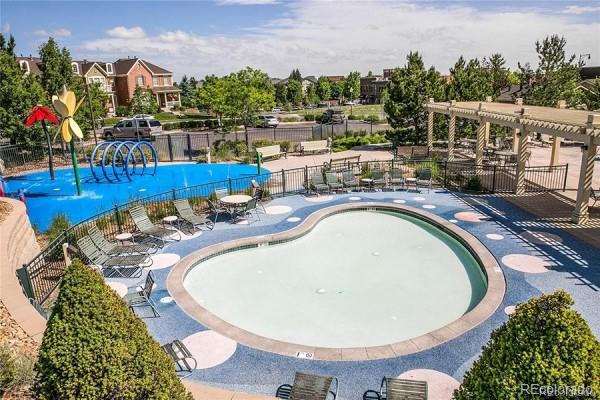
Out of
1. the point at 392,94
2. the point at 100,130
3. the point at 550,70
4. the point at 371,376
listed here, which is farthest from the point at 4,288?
the point at 100,130

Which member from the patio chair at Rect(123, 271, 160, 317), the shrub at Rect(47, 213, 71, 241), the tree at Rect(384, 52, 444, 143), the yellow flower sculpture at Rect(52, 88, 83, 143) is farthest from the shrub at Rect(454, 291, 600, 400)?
the tree at Rect(384, 52, 444, 143)

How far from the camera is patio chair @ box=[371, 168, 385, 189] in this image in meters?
19.7

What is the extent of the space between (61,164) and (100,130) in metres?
15.4

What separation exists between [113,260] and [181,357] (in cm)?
515

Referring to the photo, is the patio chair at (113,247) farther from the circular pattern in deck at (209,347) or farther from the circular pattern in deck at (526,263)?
the circular pattern in deck at (526,263)

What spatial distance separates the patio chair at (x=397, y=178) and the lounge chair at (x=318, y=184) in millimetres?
3170

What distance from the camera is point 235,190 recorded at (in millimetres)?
19109

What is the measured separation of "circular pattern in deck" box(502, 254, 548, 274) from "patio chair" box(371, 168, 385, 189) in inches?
320

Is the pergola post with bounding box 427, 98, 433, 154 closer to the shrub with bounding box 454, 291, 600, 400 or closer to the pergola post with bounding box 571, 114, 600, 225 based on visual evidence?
the pergola post with bounding box 571, 114, 600, 225

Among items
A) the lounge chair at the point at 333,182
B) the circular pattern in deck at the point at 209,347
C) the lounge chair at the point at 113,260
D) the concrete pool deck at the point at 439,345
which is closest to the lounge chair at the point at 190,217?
the concrete pool deck at the point at 439,345

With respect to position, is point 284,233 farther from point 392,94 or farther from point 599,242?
point 392,94

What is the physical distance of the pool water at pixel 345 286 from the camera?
32.6 feet

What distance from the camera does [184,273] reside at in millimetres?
11953

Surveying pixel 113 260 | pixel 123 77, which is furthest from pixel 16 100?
pixel 123 77
